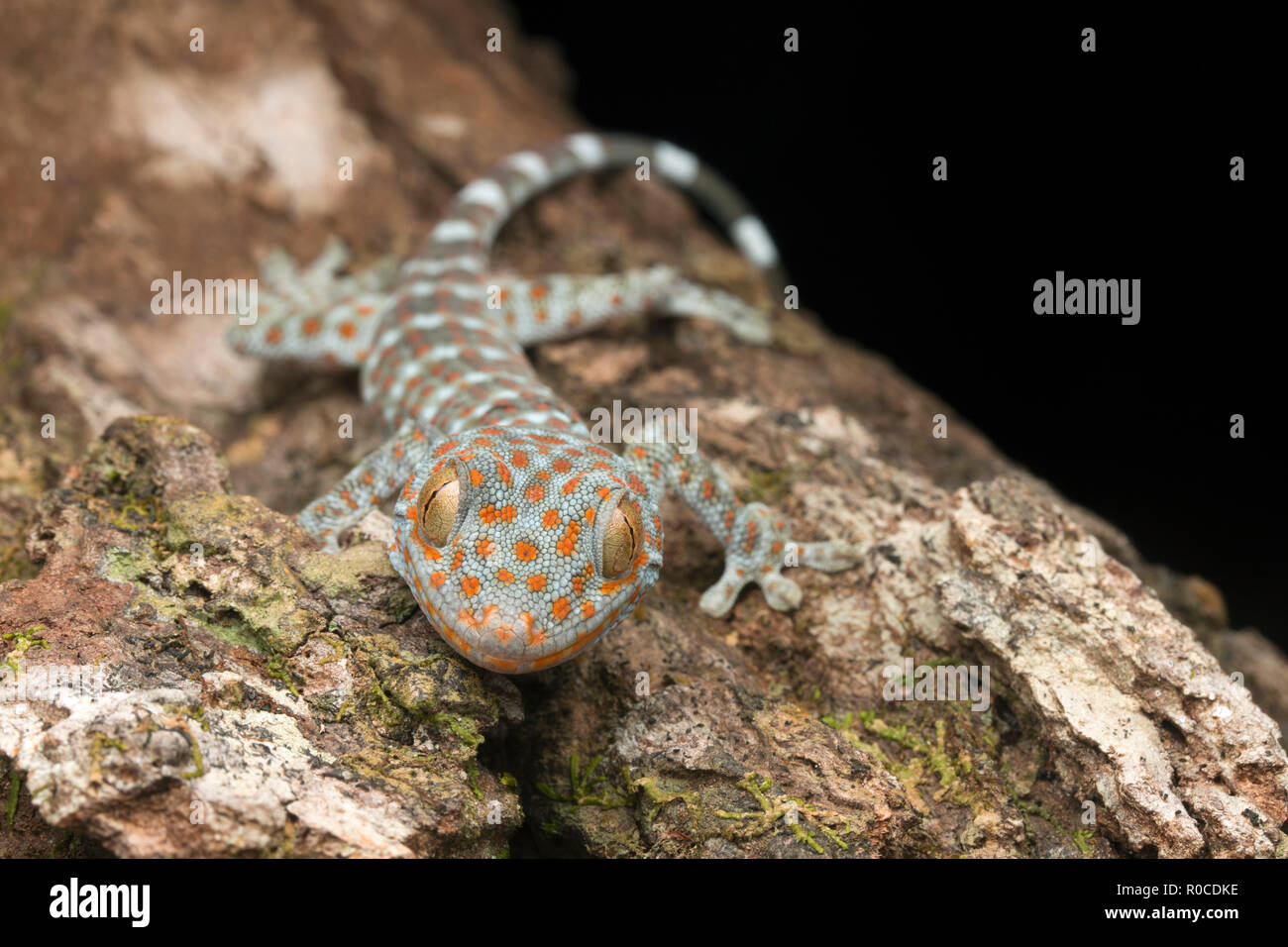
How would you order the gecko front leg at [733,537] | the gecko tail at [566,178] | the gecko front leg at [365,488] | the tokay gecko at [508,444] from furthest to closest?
the gecko tail at [566,178] < the gecko front leg at [733,537] < the gecko front leg at [365,488] < the tokay gecko at [508,444]

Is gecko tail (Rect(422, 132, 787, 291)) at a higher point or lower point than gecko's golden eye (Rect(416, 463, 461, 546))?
higher

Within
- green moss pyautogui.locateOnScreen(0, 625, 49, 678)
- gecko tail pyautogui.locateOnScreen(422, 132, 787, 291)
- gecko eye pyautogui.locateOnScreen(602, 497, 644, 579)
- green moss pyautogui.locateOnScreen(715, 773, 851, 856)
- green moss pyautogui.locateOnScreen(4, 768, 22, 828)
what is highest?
gecko tail pyautogui.locateOnScreen(422, 132, 787, 291)

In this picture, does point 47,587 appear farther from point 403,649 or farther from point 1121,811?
point 1121,811

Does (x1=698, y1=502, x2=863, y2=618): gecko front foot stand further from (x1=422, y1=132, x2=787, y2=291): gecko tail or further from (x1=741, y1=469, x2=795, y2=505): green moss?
(x1=422, y1=132, x2=787, y2=291): gecko tail

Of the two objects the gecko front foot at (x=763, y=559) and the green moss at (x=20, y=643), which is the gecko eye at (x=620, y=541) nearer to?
the gecko front foot at (x=763, y=559)

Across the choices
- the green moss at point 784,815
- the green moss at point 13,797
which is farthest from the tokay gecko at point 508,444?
the green moss at point 13,797

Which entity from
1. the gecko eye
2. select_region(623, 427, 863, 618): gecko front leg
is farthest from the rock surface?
the gecko eye

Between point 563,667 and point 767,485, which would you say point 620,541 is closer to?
point 563,667
